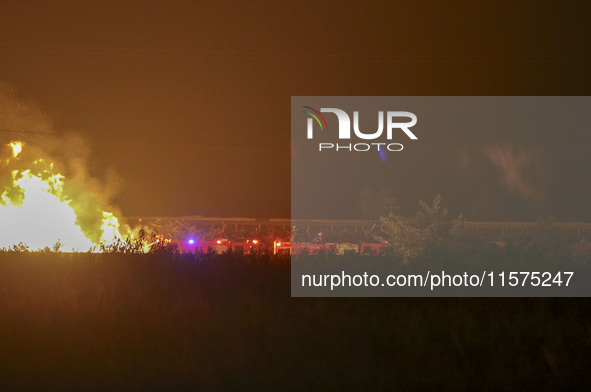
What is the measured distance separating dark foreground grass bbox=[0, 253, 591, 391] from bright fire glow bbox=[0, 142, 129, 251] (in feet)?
49.7

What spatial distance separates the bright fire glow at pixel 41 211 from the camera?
2419 cm

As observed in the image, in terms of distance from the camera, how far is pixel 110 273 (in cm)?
1082

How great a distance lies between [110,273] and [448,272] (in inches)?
245

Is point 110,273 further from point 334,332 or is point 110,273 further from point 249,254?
point 334,332

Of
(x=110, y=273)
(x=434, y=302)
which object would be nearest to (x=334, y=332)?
(x=434, y=302)

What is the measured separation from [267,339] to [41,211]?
63.8 ft

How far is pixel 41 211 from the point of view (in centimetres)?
2456

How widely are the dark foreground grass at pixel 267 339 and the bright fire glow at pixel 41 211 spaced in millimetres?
15152

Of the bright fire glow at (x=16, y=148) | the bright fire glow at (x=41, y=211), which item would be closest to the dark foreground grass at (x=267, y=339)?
the bright fire glow at (x=41, y=211)

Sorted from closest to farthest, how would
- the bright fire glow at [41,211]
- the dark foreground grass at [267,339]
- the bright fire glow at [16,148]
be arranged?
the dark foreground grass at [267,339], the bright fire glow at [41,211], the bright fire glow at [16,148]

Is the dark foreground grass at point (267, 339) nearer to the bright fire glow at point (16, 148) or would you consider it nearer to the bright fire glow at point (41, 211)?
the bright fire glow at point (41, 211)

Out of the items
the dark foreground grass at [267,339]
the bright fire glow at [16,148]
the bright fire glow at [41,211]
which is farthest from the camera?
the bright fire glow at [16,148]

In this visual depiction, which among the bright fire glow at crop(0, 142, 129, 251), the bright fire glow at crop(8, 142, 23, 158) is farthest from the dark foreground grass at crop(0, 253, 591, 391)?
the bright fire glow at crop(8, 142, 23, 158)

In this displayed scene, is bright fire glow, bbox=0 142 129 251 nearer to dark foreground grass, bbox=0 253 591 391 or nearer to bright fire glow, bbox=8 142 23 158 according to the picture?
bright fire glow, bbox=8 142 23 158
